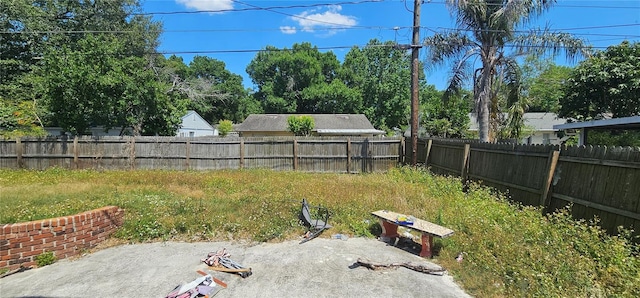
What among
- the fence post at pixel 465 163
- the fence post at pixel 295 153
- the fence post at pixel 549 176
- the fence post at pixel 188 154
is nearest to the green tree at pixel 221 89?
the fence post at pixel 188 154

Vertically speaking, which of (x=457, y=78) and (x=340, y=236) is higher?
(x=457, y=78)

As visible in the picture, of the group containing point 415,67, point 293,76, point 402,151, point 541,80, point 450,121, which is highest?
point 293,76

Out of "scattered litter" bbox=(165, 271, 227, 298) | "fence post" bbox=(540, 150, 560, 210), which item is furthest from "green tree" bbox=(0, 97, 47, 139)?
"fence post" bbox=(540, 150, 560, 210)

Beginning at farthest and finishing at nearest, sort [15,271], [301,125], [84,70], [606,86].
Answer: [301,125] < [84,70] < [606,86] < [15,271]

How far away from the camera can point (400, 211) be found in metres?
5.90

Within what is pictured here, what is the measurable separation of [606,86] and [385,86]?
71.5 feet

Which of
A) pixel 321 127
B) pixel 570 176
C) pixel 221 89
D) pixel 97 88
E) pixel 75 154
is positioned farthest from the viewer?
pixel 221 89

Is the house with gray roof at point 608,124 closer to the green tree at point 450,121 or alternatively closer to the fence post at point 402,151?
the fence post at point 402,151

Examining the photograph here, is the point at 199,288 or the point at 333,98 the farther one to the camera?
the point at 333,98

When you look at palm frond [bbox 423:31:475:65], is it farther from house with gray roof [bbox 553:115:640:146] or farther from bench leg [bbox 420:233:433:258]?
bench leg [bbox 420:233:433:258]

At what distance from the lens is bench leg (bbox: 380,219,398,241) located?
4.92 meters

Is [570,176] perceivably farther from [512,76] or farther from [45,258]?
[512,76]

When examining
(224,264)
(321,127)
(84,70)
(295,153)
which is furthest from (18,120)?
(321,127)

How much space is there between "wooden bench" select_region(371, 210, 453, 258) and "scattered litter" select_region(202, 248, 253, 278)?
2.19 m
